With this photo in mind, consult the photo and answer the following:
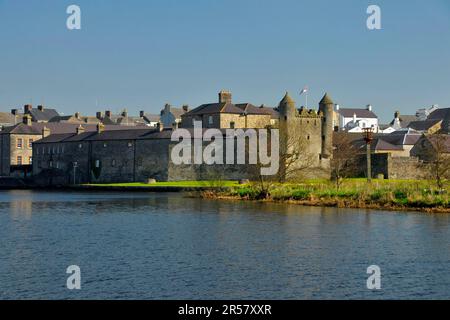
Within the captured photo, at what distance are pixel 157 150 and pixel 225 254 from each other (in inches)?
2055

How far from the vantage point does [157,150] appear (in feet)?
251

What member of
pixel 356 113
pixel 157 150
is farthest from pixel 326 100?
pixel 356 113

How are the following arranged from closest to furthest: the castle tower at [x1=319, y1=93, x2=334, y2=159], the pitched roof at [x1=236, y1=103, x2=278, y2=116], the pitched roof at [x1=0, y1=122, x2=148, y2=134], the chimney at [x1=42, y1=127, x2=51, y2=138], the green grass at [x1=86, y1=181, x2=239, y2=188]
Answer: the green grass at [x1=86, y1=181, x2=239, y2=188], the castle tower at [x1=319, y1=93, x2=334, y2=159], the pitched roof at [x1=236, y1=103, x2=278, y2=116], the chimney at [x1=42, y1=127, x2=51, y2=138], the pitched roof at [x1=0, y1=122, x2=148, y2=134]

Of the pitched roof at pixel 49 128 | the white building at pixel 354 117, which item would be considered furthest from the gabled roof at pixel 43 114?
the white building at pixel 354 117

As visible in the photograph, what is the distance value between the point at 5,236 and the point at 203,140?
155ft

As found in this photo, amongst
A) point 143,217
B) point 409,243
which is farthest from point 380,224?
point 143,217

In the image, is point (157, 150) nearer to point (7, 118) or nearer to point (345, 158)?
point (345, 158)

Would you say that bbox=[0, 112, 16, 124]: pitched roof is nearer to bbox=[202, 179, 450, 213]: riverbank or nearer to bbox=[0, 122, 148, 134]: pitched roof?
bbox=[0, 122, 148, 134]: pitched roof

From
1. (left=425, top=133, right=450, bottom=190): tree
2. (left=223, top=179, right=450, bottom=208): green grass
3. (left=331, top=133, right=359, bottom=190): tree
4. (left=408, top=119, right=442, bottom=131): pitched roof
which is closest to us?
(left=223, top=179, right=450, bottom=208): green grass

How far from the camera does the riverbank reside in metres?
40.8

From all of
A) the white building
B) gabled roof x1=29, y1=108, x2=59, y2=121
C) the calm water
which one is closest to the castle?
gabled roof x1=29, y1=108, x2=59, y2=121

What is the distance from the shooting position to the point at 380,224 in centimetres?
3338

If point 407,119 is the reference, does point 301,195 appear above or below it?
below
